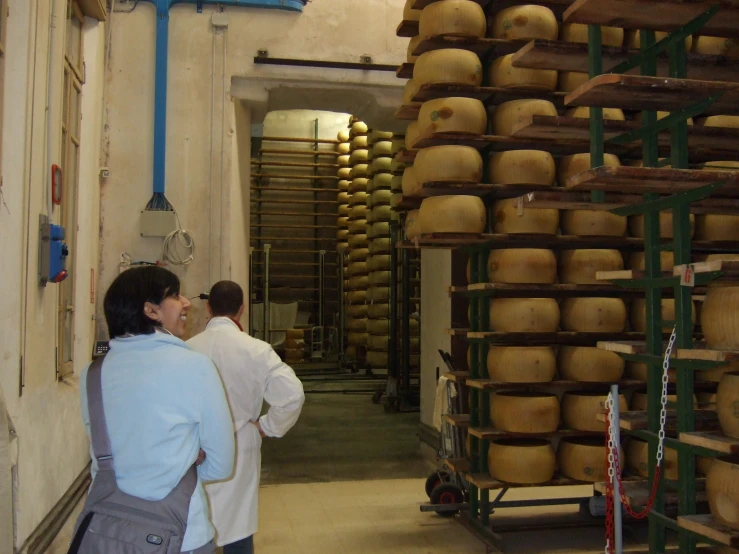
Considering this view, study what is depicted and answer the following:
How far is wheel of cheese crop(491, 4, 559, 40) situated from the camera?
13.4ft

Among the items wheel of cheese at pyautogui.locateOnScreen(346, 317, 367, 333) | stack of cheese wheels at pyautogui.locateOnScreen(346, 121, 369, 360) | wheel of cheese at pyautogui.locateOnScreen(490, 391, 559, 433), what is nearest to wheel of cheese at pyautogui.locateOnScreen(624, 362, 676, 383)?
wheel of cheese at pyautogui.locateOnScreen(490, 391, 559, 433)

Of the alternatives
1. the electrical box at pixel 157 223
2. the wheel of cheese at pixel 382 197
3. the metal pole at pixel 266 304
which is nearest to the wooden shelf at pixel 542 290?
the electrical box at pixel 157 223

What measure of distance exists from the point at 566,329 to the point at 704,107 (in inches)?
63.8

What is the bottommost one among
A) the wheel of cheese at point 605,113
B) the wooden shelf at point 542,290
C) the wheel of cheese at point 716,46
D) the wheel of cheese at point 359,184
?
the wooden shelf at point 542,290

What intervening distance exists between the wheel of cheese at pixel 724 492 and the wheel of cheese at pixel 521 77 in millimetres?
2226

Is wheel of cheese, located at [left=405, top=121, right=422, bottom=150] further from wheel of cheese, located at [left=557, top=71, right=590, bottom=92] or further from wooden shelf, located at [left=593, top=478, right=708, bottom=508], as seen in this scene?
wooden shelf, located at [left=593, top=478, right=708, bottom=508]

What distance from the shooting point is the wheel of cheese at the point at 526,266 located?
3941 millimetres

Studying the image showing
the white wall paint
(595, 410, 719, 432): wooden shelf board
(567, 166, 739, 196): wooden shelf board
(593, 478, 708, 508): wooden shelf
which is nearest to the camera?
(567, 166, 739, 196): wooden shelf board

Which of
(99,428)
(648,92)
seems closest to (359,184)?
(648,92)

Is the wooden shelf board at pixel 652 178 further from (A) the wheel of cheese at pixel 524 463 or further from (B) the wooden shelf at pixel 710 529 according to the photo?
(A) the wheel of cheese at pixel 524 463

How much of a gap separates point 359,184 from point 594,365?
7.68 meters

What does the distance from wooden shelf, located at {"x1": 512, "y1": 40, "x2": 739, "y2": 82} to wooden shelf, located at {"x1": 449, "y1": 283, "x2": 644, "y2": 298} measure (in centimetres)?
110

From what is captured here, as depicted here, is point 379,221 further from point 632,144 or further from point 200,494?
point 200,494

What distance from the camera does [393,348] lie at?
8.52 m
